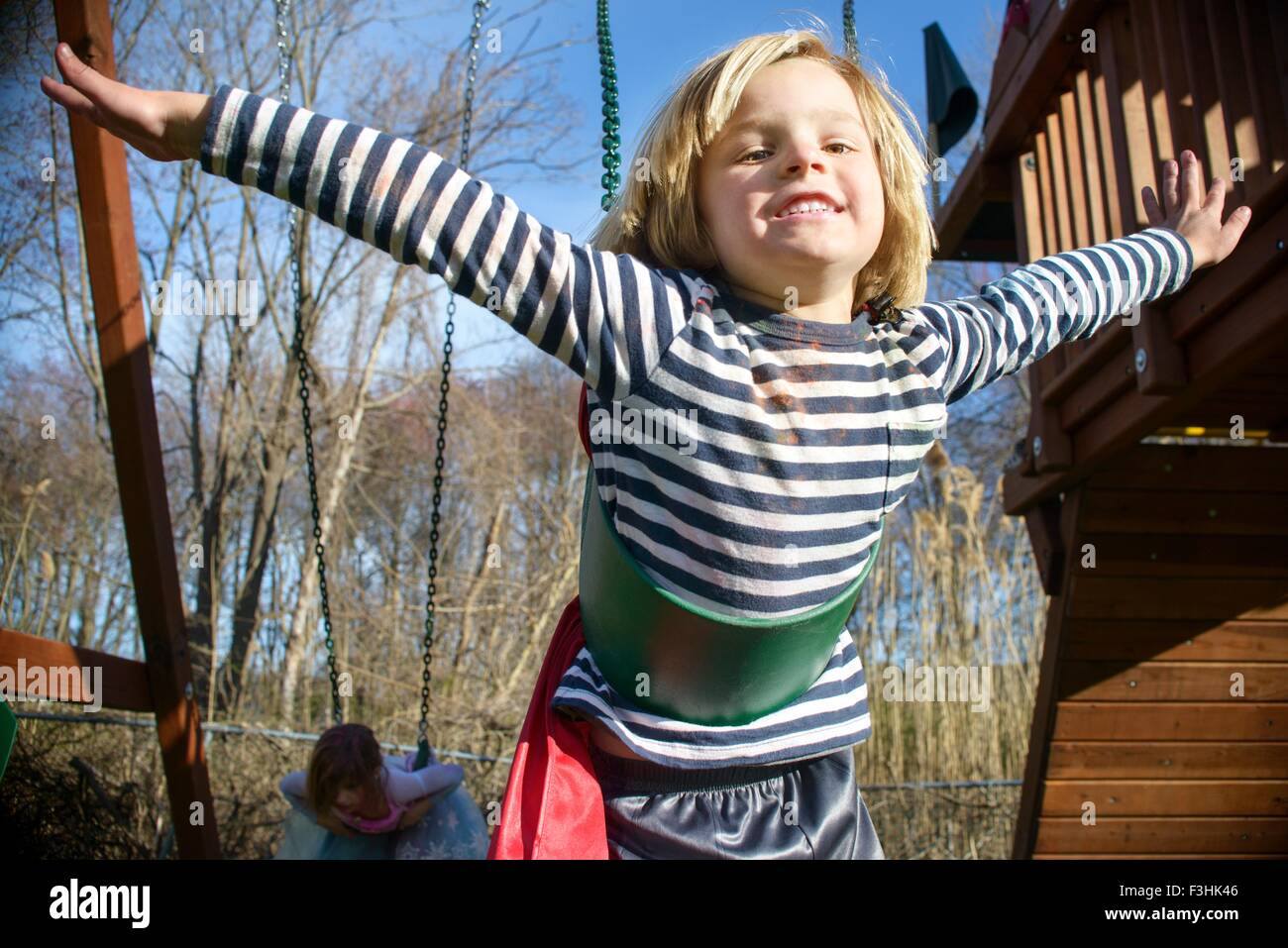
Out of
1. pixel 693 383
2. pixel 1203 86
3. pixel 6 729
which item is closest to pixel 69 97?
pixel 693 383

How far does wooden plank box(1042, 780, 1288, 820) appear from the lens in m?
3.60

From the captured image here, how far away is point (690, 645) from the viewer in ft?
3.94

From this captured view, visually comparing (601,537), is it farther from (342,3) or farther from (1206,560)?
(342,3)

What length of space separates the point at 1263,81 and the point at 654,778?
2.08 metres

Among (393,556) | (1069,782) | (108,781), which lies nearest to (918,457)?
(1069,782)

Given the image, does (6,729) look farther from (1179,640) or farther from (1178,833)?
(1178,833)

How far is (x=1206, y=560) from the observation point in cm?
352

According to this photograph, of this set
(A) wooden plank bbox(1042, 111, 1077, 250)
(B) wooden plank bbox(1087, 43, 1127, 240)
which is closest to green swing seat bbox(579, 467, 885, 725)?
(B) wooden plank bbox(1087, 43, 1127, 240)

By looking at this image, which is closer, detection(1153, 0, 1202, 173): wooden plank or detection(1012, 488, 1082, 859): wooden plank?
detection(1153, 0, 1202, 173): wooden plank

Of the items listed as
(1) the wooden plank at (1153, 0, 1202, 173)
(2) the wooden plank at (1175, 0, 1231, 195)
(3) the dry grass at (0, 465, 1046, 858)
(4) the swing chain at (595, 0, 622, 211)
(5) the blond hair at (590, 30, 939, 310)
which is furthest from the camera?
(3) the dry grass at (0, 465, 1046, 858)

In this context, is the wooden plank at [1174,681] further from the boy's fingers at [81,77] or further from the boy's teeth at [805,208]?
the boy's fingers at [81,77]

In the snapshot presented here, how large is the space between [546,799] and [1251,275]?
198 cm

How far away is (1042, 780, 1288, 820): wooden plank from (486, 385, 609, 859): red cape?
9.19ft

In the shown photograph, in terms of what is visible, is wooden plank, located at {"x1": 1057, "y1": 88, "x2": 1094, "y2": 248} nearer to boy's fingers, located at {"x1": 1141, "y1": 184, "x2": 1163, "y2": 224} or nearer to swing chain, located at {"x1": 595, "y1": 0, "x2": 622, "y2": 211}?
boy's fingers, located at {"x1": 1141, "y1": 184, "x2": 1163, "y2": 224}
